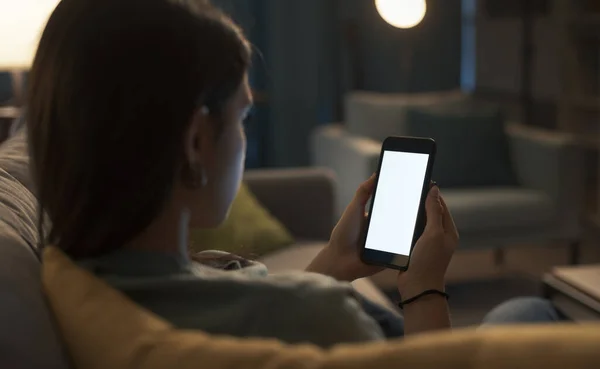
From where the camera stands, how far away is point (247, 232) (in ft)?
7.84

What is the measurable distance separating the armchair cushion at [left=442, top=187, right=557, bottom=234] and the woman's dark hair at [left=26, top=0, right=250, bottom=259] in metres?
2.42

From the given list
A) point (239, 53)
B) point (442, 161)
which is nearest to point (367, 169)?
point (442, 161)

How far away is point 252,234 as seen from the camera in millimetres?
2396

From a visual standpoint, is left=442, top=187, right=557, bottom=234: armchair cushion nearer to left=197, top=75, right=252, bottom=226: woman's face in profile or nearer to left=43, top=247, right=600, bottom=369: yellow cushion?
left=197, top=75, right=252, bottom=226: woman's face in profile

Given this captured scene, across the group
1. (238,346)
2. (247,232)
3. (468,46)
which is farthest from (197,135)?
(468,46)

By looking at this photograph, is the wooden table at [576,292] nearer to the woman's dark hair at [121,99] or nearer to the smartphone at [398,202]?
the smartphone at [398,202]

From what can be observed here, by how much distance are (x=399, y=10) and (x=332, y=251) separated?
2215mm

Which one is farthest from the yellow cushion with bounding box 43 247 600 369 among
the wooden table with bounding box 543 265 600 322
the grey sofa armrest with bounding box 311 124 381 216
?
the grey sofa armrest with bounding box 311 124 381 216

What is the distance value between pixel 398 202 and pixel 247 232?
1298 millimetres

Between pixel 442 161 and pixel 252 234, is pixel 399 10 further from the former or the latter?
pixel 252 234

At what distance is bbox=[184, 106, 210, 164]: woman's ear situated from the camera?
692 millimetres

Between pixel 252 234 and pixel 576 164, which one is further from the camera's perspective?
pixel 576 164

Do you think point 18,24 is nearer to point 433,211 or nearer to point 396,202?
point 396,202

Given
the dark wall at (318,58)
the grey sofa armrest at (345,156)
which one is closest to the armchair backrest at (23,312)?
the grey sofa armrest at (345,156)
